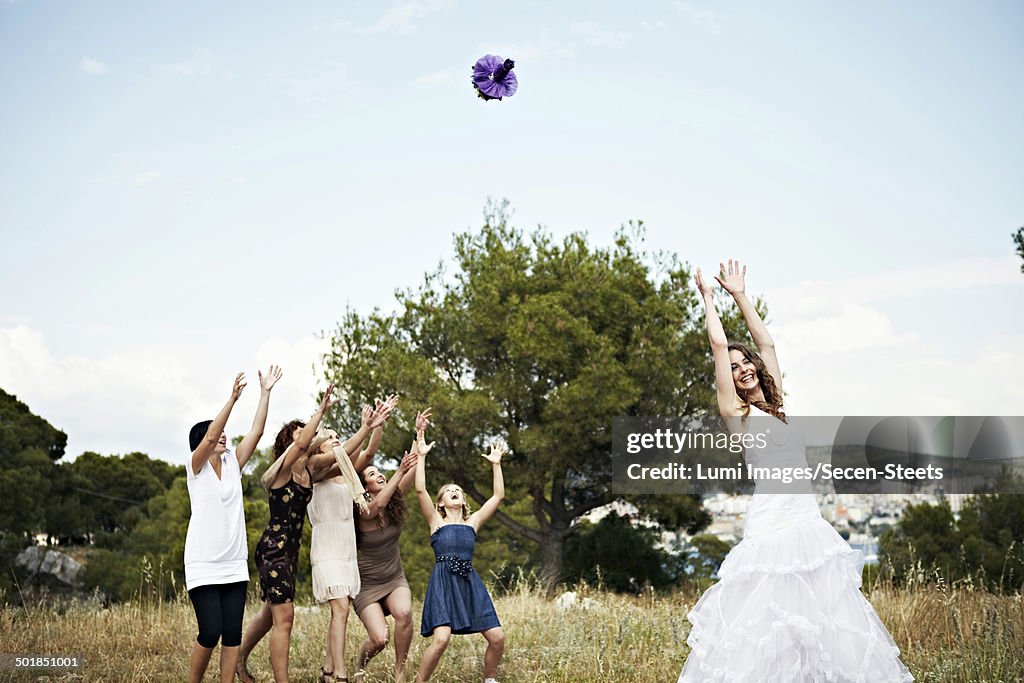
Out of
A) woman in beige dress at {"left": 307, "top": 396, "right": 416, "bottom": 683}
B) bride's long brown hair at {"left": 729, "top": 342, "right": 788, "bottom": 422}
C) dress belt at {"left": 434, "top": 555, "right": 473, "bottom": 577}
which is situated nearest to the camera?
bride's long brown hair at {"left": 729, "top": 342, "right": 788, "bottom": 422}

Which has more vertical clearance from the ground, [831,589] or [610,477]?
[610,477]

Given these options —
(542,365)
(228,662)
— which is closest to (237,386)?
(228,662)

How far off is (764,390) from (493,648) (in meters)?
2.53

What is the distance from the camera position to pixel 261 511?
72.3 ft

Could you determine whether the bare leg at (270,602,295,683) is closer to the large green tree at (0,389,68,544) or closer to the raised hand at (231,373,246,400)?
the raised hand at (231,373,246,400)

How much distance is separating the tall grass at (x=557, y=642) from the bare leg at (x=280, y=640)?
0.90m

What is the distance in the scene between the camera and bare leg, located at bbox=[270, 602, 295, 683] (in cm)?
611

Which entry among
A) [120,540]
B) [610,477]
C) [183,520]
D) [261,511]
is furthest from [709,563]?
[120,540]

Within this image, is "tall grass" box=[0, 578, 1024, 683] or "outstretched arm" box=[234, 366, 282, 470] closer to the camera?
"outstretched arm" box=[234, 366, 282, 470]

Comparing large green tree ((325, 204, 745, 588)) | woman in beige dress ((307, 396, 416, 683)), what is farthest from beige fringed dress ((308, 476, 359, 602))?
large green tree ((325, 204, 745, 588))

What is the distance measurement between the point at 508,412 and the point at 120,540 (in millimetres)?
11431

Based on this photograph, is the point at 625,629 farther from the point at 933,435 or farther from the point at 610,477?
the point at 610,477

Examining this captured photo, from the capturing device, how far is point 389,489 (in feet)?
21.7

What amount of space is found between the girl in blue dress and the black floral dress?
2.65 feet
